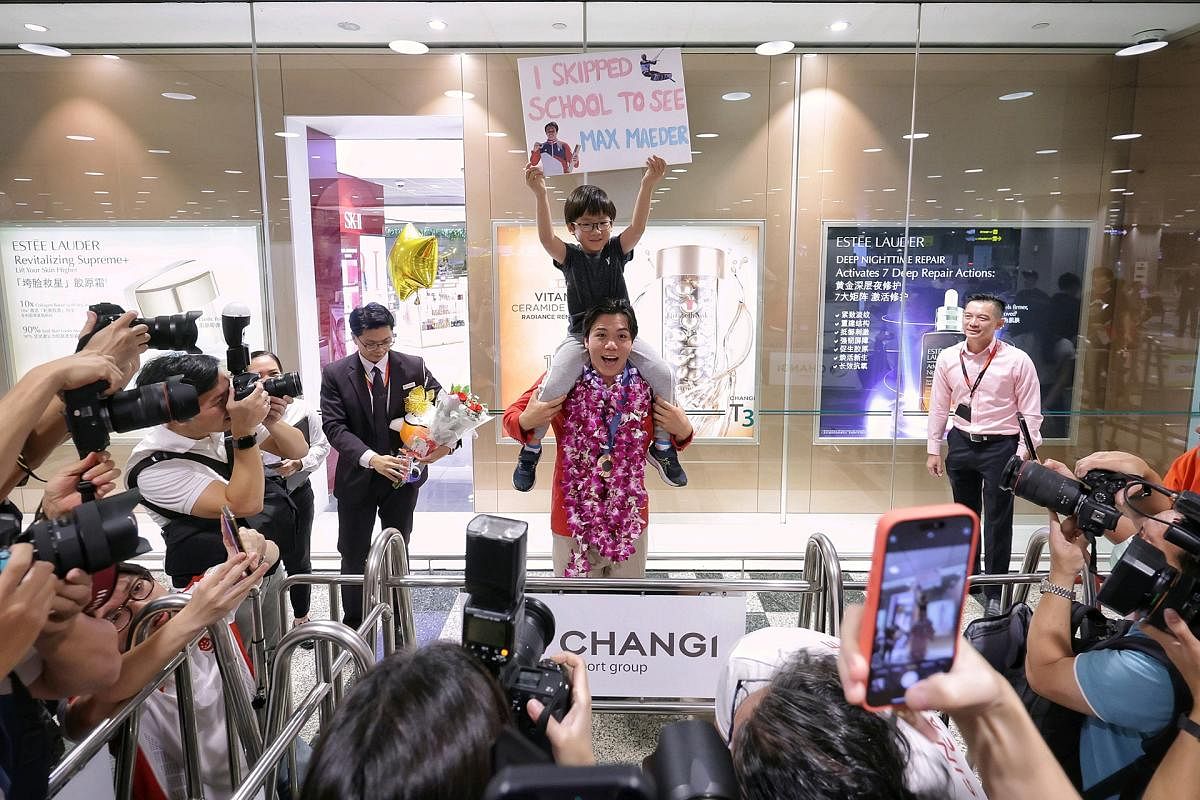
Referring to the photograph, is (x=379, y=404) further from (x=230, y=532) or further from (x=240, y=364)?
(x=230, y=532)

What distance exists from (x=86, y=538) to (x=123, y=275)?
395 cm

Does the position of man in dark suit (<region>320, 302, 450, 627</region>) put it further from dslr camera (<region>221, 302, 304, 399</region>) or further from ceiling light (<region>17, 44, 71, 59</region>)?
ceiling light (<region>17, 44, 71, 59</region>)

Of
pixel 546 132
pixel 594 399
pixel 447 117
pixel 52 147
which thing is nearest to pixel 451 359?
pixel 447 117

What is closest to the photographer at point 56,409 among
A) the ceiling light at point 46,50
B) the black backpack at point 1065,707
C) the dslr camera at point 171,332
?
the dslr camera at point 171,332

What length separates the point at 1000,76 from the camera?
13.4 feet

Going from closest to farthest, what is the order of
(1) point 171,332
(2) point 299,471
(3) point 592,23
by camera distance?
(1) point 171,332 < (2) point 299,471 < (3) point 592,23

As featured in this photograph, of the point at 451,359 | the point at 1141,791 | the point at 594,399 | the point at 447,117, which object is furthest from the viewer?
the point at 451,359

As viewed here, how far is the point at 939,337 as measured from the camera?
4.27 meters

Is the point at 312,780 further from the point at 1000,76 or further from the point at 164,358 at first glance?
the point at 1000,76

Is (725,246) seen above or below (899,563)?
above

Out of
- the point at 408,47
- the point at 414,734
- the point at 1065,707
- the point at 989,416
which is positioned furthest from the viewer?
the point at 408,47

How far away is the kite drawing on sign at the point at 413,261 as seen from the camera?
418 cm

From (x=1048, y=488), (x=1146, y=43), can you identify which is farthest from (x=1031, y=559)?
(x=1146, y=43)

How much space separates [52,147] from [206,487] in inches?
134
